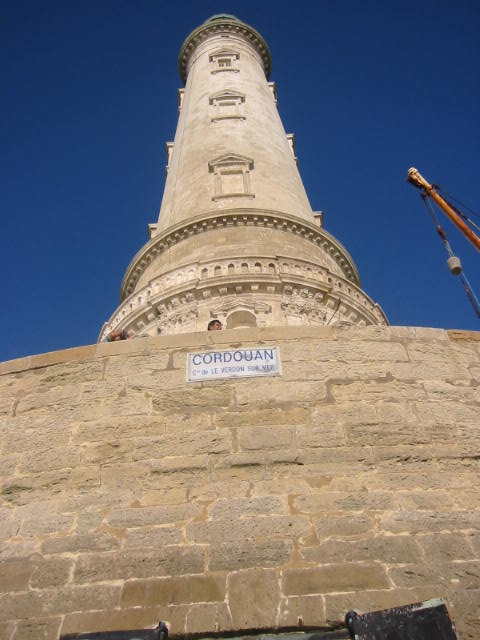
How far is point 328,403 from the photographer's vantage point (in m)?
4.48

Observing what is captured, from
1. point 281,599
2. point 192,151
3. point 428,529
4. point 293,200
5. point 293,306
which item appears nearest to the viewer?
point 281,599

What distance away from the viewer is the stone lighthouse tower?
11164mm

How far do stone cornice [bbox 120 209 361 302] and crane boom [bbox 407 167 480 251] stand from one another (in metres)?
2.20

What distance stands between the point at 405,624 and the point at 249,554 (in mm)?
993

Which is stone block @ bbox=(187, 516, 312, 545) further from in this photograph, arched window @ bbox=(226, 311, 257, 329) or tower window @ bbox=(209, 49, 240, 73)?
tower window @ bbox=(209, 49, 240, 73)

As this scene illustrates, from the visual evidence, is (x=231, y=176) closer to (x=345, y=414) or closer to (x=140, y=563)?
(x=345, y=414)

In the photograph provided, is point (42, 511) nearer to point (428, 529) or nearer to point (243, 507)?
point (243, 507)

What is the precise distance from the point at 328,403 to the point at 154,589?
182cm

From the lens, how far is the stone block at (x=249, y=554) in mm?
3613

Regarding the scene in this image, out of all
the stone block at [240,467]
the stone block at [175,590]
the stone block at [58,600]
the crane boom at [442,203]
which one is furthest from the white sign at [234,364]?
the crane boom at [442,203]

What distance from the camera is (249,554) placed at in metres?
3.67

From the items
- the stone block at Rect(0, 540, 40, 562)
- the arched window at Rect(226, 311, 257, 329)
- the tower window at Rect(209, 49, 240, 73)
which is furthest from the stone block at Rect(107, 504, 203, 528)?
the tower window at Rect(209, 49, 240, 73)

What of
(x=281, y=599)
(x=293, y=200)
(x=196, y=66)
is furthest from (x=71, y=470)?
(x=196, y=66)

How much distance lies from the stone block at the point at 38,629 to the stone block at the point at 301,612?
1.31m
